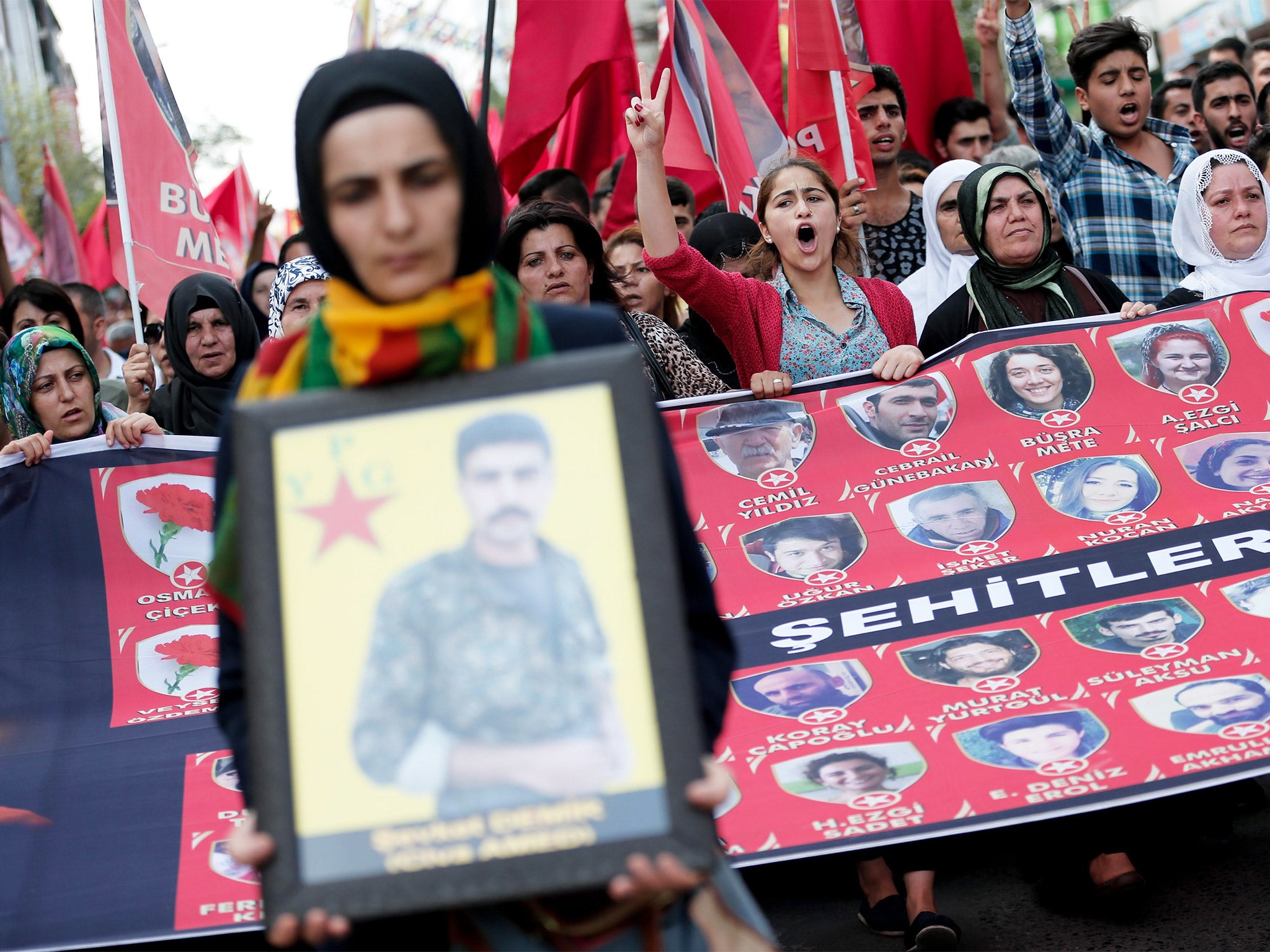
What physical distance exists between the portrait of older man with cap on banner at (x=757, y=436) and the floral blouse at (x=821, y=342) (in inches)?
7.3

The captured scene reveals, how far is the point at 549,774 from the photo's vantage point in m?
1.35

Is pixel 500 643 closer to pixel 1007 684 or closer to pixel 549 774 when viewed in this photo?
pixel 549 774

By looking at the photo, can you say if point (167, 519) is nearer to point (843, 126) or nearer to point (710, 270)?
point (710, 270)

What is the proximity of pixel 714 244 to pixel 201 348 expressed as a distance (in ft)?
6.62

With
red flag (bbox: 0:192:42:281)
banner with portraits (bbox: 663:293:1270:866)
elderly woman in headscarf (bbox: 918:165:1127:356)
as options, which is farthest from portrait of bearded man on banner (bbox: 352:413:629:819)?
red flag (bbox: 0:192:42:281)

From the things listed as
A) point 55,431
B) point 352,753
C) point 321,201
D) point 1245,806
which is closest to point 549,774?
point 352,753

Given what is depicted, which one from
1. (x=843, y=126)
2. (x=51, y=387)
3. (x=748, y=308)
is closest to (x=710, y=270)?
(x=748, y=308)

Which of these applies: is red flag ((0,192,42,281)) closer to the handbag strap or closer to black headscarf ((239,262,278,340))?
black headscarf ((239,262,278,340))

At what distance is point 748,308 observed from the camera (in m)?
4.41

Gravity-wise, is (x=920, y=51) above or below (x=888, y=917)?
above

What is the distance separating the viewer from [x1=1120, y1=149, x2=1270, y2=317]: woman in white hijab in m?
4.72

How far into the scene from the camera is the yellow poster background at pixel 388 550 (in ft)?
4.44

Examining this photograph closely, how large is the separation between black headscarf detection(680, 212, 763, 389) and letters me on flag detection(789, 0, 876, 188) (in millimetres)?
530

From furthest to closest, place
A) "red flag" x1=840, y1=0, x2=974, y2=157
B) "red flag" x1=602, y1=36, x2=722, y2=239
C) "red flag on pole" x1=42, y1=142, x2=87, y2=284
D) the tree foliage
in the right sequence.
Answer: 1. the tree foliage
2. "red flag on pole" x1=42, y1=142, x2=87, y2=284
3. "red flag" x1=840, y1=0, x2=974, y2=157
4. "red flag" x1=602, y1=36, x2=722, y2=239
